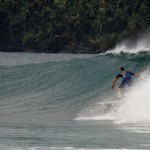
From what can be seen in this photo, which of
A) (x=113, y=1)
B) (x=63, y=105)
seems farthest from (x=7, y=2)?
(x=63, y=105)

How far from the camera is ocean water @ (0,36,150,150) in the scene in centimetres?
2280

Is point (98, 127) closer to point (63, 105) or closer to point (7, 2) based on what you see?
point (63, 105)

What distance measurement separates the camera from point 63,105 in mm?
34094

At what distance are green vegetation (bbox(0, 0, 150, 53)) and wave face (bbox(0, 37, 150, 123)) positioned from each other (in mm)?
52864

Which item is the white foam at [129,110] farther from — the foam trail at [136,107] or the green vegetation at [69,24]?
the green vegetation at [69,24]

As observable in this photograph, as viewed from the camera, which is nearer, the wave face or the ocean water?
the ocean water

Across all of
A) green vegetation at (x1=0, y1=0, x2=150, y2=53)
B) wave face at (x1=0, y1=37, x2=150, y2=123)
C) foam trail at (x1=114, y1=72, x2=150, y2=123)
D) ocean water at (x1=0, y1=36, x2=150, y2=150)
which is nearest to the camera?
ocean water at (x1=0, y1=36, x2=150, y2=150)

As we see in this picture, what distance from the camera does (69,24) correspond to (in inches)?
4245

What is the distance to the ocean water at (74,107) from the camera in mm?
22797

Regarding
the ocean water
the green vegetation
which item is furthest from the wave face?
the green vegetation

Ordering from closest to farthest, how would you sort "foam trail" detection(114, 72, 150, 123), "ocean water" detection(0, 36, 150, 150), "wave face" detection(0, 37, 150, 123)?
"ocean water" detection(0, 36, 150, 150)
"foam trail" detection(114, 72, 150, 123)
"wave face" detection(0, 37, 150, 123)

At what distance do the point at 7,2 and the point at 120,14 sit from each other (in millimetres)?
16527

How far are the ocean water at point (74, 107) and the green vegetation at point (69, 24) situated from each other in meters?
54.1

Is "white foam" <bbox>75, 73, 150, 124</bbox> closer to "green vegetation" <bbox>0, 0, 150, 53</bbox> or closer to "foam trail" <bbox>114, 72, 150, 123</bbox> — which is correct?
"foam trail" <bbox>114, 72, 150, 123</bbox>
